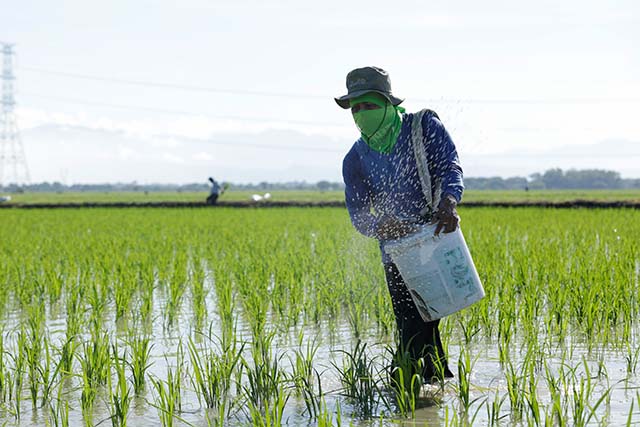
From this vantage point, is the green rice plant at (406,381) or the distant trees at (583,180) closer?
the green rice plant at (406,381)

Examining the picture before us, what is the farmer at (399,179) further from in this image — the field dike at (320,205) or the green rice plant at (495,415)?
the field dike at (320,205)

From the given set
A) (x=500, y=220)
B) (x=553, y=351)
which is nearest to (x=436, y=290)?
(x=553, y=351)

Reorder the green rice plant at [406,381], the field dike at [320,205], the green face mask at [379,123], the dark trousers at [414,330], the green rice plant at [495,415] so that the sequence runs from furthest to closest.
A: the field dike at [320,205]
the dark trousers at [414,330]
the green face mask at [379,123]
the green rice plant at [406,381]
the green rice plant at [495,415]

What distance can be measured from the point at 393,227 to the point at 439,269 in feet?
0.81

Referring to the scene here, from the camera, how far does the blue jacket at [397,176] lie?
2.71 m

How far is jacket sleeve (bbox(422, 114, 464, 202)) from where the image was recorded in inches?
106

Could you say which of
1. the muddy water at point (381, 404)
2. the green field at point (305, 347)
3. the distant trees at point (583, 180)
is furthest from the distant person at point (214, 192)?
the distant trees at point (583, 180)

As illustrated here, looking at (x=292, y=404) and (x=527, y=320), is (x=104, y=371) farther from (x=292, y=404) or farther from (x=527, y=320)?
(x=527, y=320)

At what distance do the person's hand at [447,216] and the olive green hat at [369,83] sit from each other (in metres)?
0.41

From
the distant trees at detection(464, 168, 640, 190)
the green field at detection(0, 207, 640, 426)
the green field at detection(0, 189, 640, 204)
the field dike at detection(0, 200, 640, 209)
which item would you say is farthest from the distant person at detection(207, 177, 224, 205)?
the distant trees at detection(464, 168, 640, 190)

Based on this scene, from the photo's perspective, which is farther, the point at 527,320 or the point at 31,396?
the point at 527,320

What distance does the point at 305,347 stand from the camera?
11.8ft

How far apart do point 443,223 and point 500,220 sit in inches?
402

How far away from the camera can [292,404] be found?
265cm
